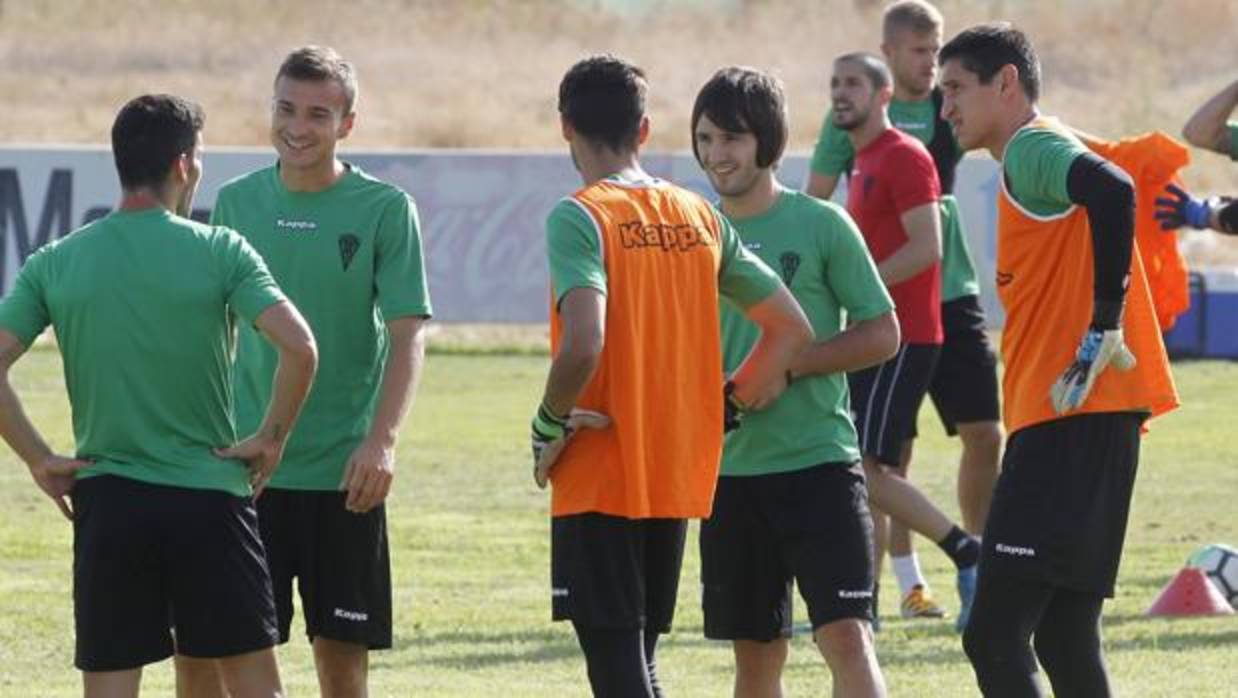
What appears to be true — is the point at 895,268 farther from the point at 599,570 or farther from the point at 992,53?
the point at 599,570

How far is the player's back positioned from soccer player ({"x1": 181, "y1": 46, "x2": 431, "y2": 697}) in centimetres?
74

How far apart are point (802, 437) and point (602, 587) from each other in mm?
974

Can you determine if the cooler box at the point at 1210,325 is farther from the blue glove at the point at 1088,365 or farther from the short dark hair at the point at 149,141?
the short dark hair at the point at 149,141

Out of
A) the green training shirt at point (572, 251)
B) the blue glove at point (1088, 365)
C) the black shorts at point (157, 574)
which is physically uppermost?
the green training shirt at point (572, 251)

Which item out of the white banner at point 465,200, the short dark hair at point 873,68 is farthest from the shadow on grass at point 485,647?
the white banner at point 465,200

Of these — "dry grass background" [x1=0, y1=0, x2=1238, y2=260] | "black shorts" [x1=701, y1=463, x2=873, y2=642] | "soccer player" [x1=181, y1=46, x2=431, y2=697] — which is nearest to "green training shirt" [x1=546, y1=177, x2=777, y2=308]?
"soccer player" [x1=181, y1=46, x2=431, y2=697]

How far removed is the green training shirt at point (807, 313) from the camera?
752 centimetres

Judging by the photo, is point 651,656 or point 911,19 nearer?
point 651,656

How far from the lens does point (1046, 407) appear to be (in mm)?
7094

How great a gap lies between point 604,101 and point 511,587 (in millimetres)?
6043

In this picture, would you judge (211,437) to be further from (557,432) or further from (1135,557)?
(1135,557)

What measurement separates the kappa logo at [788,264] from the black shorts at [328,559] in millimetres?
1258

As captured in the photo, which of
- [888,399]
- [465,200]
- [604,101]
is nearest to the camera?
[604,101]

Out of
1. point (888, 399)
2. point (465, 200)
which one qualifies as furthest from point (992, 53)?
point (465, 200)
